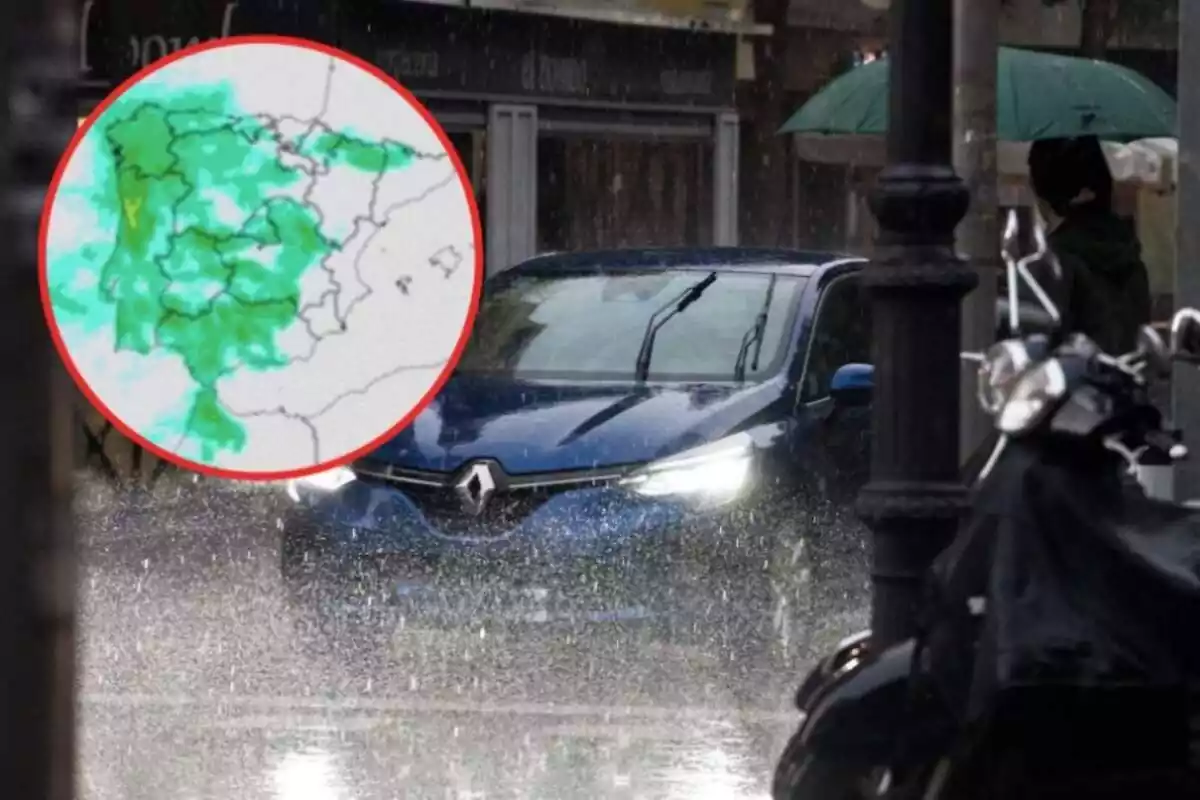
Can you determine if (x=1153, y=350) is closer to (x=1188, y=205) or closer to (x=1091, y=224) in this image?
(x=1188, y=205)

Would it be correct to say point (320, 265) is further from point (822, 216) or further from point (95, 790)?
point (822, 216)

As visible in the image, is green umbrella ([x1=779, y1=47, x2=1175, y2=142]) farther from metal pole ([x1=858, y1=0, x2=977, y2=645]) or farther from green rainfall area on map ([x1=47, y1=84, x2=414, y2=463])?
green rainfall area on map ([x1=47, y1=84, x2=414, y2=463])

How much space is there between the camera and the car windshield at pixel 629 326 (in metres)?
9.13

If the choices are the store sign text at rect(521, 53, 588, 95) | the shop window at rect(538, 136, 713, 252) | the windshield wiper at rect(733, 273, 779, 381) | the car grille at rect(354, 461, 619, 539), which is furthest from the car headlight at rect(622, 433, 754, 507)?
the store sign text at rect(521, 53, 588, 95)

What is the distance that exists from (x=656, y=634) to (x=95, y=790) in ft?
8.64

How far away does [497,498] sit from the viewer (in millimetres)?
8289

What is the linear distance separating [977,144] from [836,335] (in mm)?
1006

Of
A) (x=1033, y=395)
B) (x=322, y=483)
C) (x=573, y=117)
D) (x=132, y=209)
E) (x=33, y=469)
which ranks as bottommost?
(x=322, y=483)

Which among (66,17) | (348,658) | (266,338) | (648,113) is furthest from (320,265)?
(648,113)

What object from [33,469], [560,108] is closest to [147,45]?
[560,108]

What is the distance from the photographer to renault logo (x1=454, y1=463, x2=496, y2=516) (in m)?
8.27

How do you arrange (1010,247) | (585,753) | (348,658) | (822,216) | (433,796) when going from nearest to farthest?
(1010,247) < (433,796) < (585,753) < (348,658) < (822,216)

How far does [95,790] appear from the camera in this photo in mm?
6445

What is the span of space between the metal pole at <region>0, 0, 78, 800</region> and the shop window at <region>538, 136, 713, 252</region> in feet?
64.1
